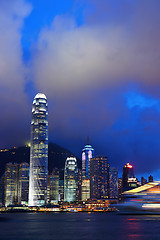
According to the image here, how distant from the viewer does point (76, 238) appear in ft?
237

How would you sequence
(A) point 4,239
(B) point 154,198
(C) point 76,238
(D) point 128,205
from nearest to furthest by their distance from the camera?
(A) point 4,239 < (C) point 76,238 < (B) point 154,198 < (D) point 128,205

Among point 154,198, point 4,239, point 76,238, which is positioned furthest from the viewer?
point 154,198

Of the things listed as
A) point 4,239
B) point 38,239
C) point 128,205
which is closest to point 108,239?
point 38,239

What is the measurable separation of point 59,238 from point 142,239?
684 inches

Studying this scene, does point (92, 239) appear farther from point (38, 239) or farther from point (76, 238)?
point (38, 239)

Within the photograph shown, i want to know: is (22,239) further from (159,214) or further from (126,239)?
(159,214)

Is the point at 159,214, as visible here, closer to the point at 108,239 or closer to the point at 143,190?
the point at 143,190

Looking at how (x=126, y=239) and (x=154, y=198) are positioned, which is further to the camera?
(x=154, y=198)

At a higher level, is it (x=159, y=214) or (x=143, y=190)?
(x=143, y=190)

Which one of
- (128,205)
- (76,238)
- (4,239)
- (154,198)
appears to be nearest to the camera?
(4,239)

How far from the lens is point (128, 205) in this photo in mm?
171000

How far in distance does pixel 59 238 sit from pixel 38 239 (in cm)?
474

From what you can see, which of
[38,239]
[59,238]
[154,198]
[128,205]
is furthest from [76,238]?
[128,205]

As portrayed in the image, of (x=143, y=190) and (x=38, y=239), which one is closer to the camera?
(x=38, y=239)
